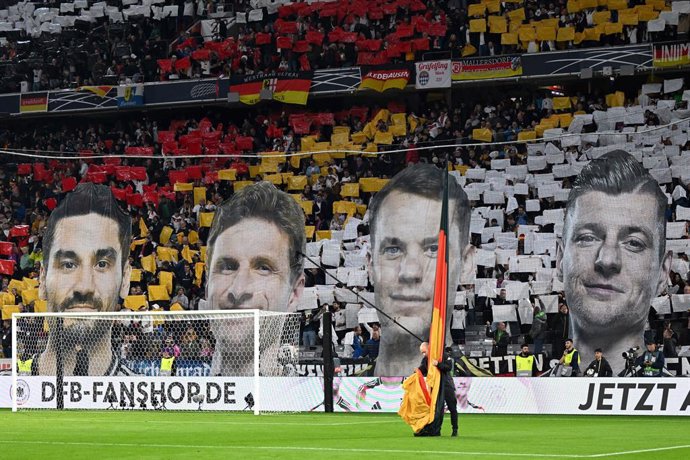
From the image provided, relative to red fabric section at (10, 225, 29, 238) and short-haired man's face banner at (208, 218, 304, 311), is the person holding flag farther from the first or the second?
red fabric section at (10, 225, 29, 238)

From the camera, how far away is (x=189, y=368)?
98.9 ft

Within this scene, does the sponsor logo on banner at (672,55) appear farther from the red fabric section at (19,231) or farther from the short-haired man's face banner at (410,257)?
the red fabric section at (19,231)

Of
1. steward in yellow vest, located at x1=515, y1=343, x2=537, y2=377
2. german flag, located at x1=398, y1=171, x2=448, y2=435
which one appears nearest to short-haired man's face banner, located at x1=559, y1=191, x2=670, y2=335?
steward in yellow vest, located at x1=515, y1=343, x2=537, y2=377

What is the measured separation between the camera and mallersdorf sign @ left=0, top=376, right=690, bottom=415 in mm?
23500

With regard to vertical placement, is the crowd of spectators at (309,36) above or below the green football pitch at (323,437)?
above

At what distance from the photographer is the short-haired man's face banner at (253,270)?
33594mm

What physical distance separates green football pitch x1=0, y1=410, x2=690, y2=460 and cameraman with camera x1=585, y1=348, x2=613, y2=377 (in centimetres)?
307

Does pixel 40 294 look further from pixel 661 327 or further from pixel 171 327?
pixel 661 327

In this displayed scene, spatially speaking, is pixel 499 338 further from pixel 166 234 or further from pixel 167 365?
pixel 166 234

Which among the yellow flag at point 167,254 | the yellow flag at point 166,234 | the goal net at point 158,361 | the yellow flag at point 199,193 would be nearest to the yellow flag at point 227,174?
the yellow flag at point 199,193

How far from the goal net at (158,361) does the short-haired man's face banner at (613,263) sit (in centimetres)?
697

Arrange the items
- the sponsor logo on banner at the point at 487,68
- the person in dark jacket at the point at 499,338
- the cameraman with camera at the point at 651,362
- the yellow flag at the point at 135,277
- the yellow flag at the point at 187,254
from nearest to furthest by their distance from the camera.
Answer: the cameraman with camera at the point at 651,362
the person in dark jacket at the point at 499,338
the yellow flag at the point at 187,254
the yellow flag at the point at 135,277
the sponsor logo on banner at the point at 487,68

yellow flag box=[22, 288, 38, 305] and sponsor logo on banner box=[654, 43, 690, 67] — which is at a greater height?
sponsor logo on banner box=[654, 43, 690, 67]

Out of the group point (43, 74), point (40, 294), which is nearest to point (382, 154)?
point (40, 294)
